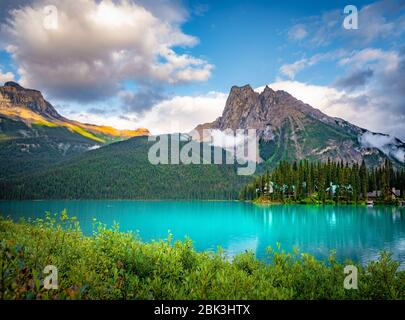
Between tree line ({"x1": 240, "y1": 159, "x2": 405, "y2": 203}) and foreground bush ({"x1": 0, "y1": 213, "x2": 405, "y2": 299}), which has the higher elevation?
tree line ({"x1": 240, "y1": 159, "x2": 405, "y2": 203})

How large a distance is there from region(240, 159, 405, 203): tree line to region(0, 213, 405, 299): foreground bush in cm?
14311

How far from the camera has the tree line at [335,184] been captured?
481ft

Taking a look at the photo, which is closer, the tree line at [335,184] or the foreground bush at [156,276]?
the foreground bush at [156,276]

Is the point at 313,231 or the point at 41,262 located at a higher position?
the point at 41,262

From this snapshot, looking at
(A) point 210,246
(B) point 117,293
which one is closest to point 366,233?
(A) point 210,246

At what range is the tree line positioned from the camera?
14650 cm

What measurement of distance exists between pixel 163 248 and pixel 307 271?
7094 millimetres

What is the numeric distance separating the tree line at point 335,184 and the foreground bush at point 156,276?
14311cm

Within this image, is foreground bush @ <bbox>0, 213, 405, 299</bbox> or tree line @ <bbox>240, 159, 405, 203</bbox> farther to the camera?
tree line @ <bbox>240, 159, 405, 203</bbox>

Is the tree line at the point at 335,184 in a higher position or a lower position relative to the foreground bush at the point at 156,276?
higher
